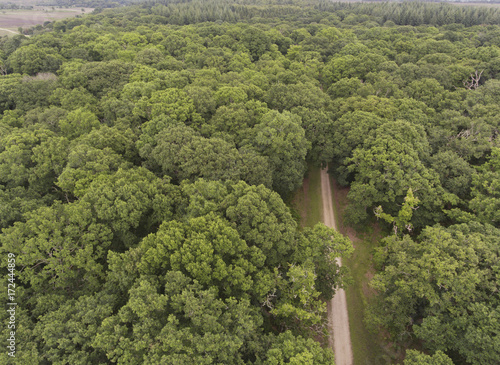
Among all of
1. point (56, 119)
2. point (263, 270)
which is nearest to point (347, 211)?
point (263, 270)

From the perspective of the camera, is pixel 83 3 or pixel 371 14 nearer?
pixel 371 14

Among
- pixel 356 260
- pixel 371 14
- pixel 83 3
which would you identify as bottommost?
pixel 356 260

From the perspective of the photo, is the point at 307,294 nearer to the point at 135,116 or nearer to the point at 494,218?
the point at 494,218

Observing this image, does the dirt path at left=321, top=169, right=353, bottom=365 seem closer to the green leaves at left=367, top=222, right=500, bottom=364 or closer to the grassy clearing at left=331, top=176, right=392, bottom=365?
the grassy clearing at left=331, top=176, right=392, bottom=365

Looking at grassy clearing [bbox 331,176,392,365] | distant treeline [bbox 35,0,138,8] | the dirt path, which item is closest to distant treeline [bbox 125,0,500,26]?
distant treeline [bbox 35,0,138,8]

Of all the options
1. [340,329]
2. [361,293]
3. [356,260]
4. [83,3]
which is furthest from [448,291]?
[83,3]

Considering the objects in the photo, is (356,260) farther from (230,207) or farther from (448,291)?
(230,207)

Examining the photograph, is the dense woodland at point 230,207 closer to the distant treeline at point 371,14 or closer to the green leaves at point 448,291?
the green leaves at point 448,291

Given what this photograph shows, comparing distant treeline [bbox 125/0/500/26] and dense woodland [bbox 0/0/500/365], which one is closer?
dense woodland [bbox 0/0/500/365]
